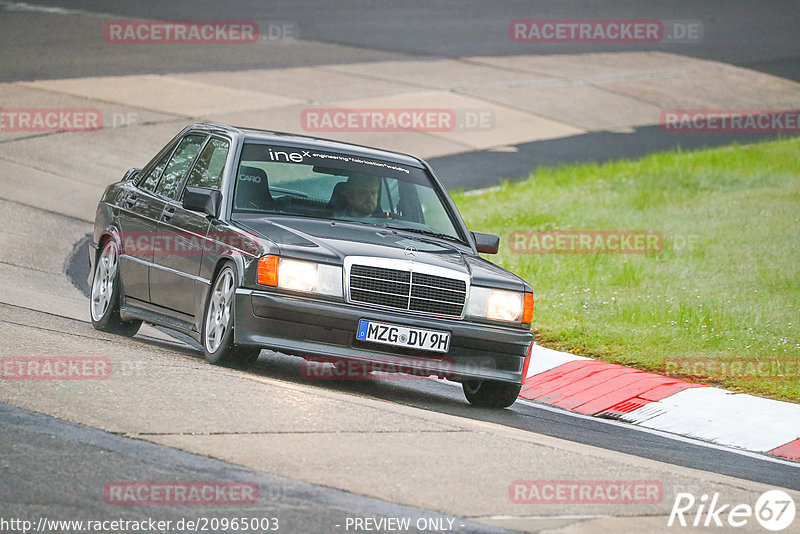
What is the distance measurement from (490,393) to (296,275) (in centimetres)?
175

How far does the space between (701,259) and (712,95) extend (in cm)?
1545

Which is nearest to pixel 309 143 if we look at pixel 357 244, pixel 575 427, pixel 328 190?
pixel 328 190

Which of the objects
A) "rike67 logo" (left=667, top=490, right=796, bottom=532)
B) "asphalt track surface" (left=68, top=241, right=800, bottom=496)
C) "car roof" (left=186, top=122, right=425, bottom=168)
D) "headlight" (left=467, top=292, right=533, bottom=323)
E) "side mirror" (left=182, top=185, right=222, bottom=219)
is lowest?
"asphalt track surface" (left=68, top=241, right=800, bottom=496)

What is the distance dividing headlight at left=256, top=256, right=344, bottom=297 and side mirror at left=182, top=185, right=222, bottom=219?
0.93 meters

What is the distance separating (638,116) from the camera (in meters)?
27.5

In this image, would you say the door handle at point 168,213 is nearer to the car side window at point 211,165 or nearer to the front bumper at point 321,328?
the car side window at point 211,165

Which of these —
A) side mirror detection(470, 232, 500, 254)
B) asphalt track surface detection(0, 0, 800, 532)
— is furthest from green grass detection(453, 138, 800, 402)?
A: side mirror detection(470, 232, 500, 254)

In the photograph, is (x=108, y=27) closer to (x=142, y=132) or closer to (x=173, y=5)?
(x=173, y=5)

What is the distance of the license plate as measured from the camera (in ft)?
25.9

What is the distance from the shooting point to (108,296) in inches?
391

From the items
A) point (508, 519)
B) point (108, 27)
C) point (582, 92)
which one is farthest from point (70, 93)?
point (508, 519)

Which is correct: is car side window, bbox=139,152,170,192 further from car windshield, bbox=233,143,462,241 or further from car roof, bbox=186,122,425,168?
car windshield, bbox=233,143,462,241

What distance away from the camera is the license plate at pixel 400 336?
790 cm

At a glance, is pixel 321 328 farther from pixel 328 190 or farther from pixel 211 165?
pixel 211 165
